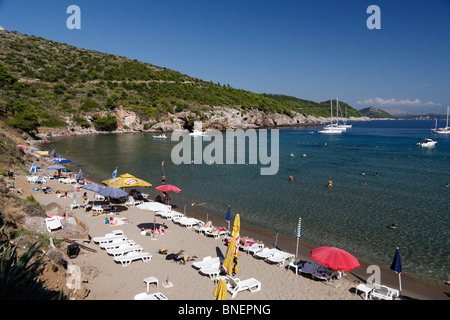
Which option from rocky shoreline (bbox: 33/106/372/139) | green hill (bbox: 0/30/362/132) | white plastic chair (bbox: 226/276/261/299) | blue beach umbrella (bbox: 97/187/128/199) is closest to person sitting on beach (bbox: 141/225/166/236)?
blue beach umbrella (bbox: 97/187/128/199)

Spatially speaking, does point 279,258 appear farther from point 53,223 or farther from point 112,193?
point 112,193

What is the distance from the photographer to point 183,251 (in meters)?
12.7

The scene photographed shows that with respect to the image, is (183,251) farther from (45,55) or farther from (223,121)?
(45,55)

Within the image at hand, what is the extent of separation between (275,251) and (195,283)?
4498 millimetres

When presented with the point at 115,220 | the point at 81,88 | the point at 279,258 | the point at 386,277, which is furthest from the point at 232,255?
the point at 81,88

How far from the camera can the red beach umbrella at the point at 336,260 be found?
9992 mm

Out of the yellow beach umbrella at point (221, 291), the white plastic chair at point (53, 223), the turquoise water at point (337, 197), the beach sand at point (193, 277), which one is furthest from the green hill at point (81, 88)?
the yellow beach umbrella at point (221, 291)

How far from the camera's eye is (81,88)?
8125 centimetres

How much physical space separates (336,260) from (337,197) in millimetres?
14304

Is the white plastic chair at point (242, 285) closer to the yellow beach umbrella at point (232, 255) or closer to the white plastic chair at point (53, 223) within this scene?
the yellow beach umbrella at point (232, 255)

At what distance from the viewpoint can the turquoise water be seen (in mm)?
14789

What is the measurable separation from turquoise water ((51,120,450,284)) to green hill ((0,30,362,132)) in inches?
1268

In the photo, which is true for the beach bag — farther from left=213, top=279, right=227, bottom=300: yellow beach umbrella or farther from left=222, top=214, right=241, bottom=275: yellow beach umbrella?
left=213, top=279, right=227, bottom=300: yellow beach umbrella
